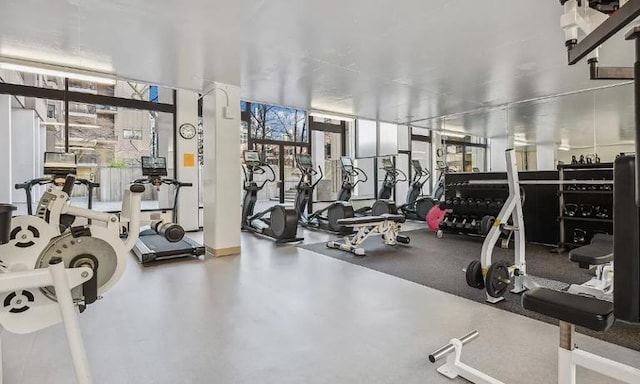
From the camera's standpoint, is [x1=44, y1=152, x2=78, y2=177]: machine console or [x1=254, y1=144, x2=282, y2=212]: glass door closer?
[x1=44, y1=152, x2=78, y2=177]: machine console

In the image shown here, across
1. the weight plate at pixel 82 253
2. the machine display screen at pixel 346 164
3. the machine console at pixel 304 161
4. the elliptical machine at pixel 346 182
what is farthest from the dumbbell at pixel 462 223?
the weight plate at pixel 82 253

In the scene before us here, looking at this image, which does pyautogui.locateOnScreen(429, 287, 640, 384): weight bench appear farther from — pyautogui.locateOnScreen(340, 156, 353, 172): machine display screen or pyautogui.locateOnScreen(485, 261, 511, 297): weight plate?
pyautogui.locateOnScreen(340, 156, 353, 172): machine display screen

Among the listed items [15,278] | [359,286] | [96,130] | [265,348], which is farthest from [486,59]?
[96,130]

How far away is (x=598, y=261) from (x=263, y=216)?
6.01m

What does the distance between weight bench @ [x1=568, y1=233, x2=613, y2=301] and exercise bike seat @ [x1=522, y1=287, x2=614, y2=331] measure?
100 centimetres

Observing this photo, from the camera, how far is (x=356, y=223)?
5.38 meters

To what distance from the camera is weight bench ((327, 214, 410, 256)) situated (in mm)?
5379

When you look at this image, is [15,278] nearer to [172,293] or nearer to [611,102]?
[172,293]

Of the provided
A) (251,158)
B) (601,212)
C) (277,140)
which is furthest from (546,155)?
(251,158)

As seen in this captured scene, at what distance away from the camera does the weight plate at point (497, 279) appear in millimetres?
3133

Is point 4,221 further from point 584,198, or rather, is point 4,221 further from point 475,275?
point 584,198

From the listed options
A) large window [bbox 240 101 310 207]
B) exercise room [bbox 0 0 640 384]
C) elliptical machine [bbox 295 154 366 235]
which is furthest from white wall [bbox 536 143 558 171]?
large window [bbox 240 101 310 207]

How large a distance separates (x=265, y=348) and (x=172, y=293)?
5.20 ft

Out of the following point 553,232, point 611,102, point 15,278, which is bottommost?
point 553,232
